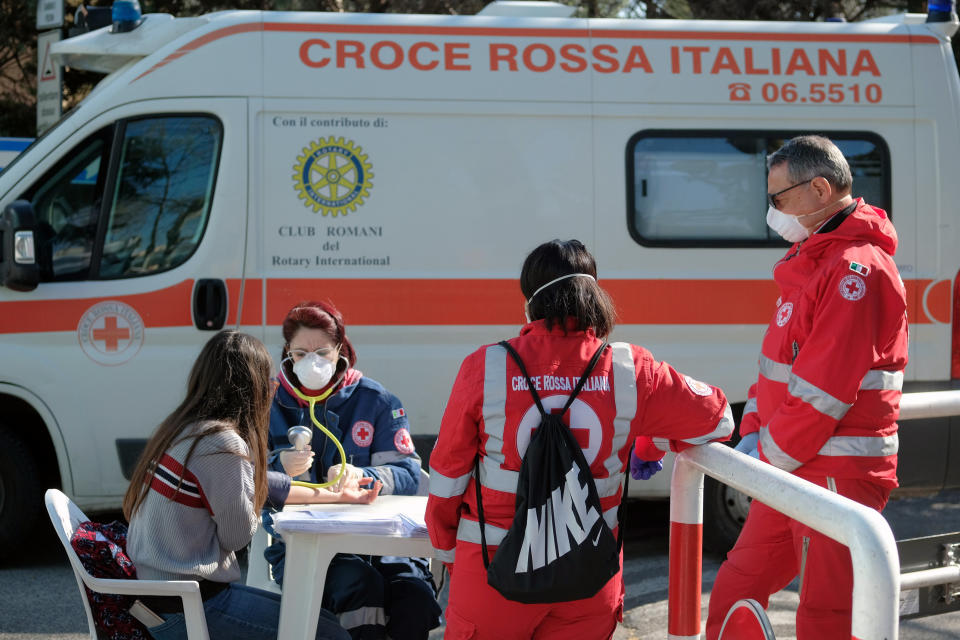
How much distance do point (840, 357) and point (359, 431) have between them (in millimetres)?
1575

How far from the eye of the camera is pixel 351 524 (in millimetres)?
2793

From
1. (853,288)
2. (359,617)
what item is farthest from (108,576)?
(853,288)

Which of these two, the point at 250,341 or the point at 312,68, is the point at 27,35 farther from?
the point at 250,341

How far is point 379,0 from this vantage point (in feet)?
29.7

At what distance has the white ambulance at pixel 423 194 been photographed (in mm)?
4961

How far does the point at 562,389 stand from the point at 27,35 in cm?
814

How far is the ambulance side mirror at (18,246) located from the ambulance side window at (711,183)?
2.79m

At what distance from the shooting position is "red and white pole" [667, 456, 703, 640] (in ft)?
8.42

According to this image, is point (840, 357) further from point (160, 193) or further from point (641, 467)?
point (160, 193)

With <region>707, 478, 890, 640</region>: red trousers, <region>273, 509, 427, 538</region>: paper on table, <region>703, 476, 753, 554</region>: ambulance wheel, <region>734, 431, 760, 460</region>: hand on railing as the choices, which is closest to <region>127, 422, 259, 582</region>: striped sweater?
<region>273, 509, 427, 538</region>: paper on table

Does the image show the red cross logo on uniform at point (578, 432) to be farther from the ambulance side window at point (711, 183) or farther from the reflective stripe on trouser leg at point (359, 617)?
the ambulance side window at point (711, 183)

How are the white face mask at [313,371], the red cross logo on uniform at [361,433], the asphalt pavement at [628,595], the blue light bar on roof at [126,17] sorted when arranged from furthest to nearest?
the blue light bar on roof at [126,17] → the asphalt pavement at [628,595] → the red cross logo on uniform at [361,433] → the white face mask at [313,371]

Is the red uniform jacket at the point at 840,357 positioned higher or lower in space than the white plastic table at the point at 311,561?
higher

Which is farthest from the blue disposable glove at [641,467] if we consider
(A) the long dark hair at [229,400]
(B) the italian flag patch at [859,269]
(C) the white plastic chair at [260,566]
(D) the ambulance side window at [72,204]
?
(D) the ambulance side window at [72,204]
